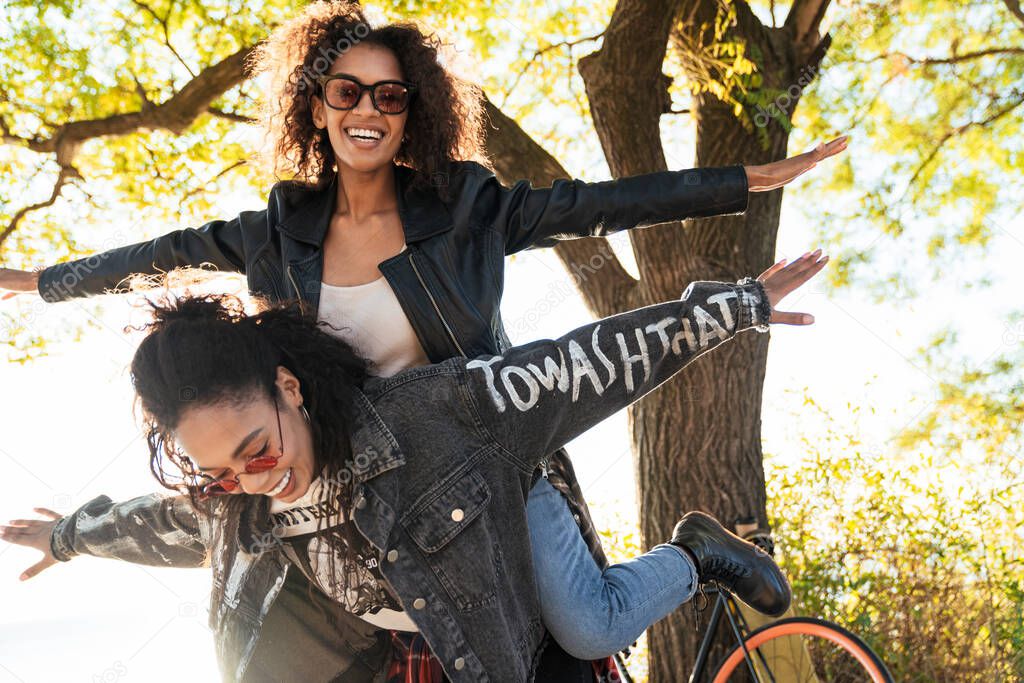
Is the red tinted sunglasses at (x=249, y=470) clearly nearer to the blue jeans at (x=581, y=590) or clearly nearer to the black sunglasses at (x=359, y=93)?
the blue jeans at (x=581, y=590)

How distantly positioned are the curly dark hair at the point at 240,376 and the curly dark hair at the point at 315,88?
1.85ft

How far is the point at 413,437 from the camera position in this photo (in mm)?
1794

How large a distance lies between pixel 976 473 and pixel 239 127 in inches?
175

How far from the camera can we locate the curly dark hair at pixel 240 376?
65.6 inches

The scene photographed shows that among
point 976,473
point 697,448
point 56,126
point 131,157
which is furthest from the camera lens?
point 131,157

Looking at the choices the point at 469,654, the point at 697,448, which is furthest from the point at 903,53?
the point at 469,654

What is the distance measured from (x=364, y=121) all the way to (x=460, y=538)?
3.21 feet

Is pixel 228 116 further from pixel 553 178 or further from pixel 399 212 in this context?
pixel 399 212

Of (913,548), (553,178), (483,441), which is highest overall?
(553,178)

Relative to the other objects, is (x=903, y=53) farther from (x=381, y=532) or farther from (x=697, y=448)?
(x=381, y=532)

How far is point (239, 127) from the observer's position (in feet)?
18.4

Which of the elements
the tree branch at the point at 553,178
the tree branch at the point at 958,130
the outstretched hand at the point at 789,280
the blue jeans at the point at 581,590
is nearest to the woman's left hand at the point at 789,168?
the outstretched hand at the point at 789,280

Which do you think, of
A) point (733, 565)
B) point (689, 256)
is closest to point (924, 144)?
point (689, 256)

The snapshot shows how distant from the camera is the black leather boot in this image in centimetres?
238
